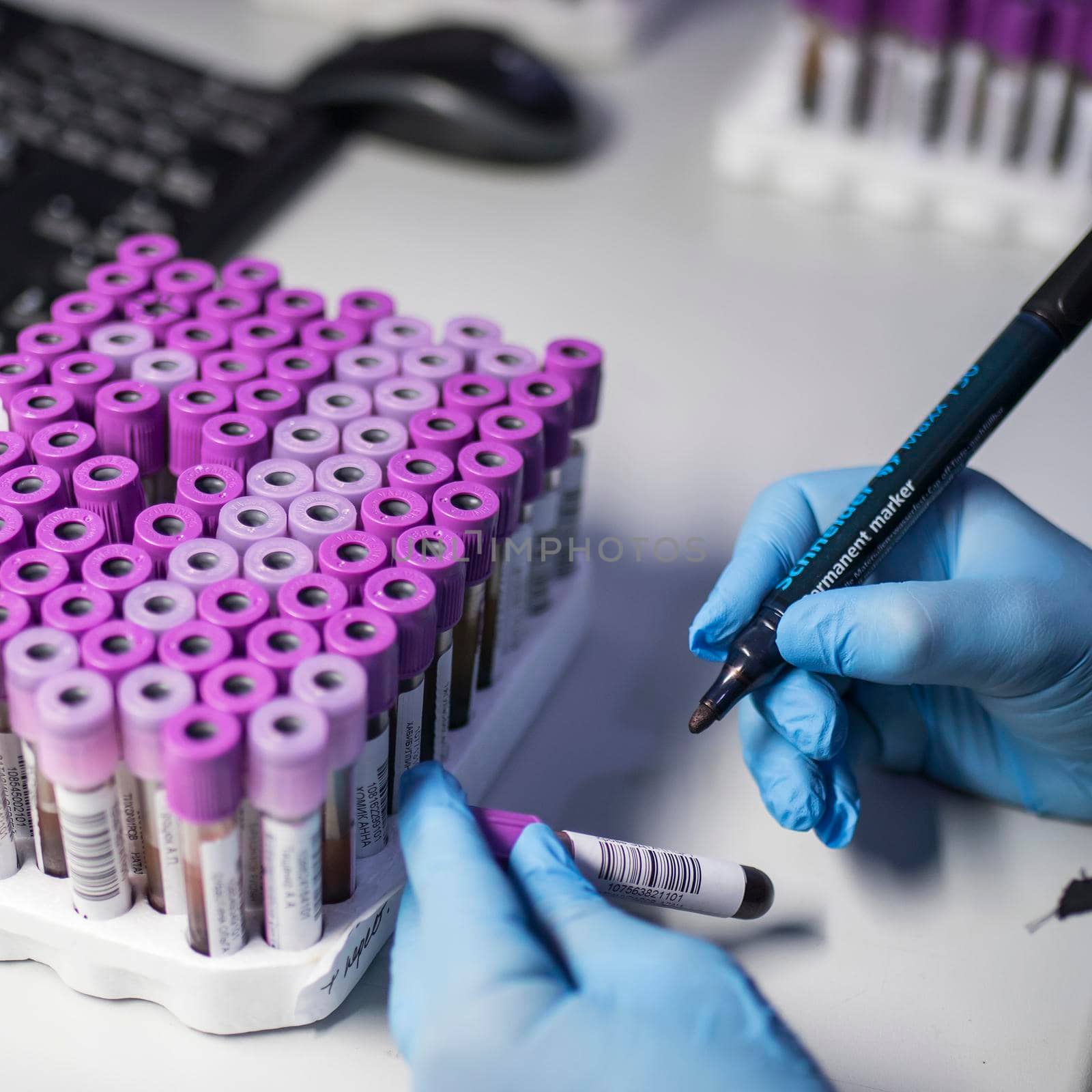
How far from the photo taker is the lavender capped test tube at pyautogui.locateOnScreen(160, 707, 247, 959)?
0.49 m

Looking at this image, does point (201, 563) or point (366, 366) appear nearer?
point (201, 563)

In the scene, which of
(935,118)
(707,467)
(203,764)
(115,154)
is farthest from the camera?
(935,118)

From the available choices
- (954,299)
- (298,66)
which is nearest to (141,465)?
(954,299)

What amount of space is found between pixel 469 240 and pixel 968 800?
69cm

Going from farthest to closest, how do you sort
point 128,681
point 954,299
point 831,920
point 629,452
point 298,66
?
point 298,66, point 954,299, point 629,452, point 831,920, point 128,681

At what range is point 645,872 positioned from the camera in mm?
603

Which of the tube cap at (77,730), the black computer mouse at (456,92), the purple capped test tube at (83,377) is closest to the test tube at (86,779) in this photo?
the tube cap at (77,730)

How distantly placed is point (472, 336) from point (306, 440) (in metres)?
0.16

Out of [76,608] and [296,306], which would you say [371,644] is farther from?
[296,306]

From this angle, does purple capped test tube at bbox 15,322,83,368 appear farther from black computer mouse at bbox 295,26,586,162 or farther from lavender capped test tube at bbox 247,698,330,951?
black computer mouse at bbox 295,26,586,162

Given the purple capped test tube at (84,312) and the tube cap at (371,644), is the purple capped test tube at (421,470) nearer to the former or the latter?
the tube cap at (371,644)

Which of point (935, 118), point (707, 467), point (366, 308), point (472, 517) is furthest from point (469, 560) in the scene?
point (935, 118)

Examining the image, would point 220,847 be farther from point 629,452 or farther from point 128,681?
point 629,452

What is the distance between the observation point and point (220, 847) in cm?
52
